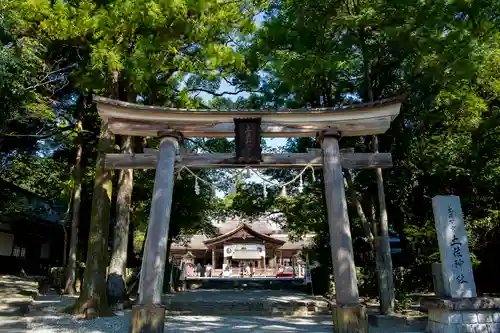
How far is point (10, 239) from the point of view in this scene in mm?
21141

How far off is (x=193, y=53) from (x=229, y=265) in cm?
2380

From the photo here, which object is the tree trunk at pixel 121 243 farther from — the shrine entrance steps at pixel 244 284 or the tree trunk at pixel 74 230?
the shrine entrance steps at pixel 244 284

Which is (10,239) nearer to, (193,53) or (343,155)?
(193,53)

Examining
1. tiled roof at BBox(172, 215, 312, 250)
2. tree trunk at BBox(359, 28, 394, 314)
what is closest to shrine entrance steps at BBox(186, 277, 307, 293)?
tiled roof at BBox(172, 215, 312, 250)

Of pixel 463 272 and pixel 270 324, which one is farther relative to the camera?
pixel 270 324

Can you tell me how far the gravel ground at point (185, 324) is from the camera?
25.3 feet

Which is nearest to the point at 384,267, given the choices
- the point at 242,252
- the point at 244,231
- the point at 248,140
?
the point at 248,140

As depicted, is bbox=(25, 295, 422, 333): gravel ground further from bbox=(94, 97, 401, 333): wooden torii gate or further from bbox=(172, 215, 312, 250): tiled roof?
bbox=(172, 215, 312, 250): tiled roof

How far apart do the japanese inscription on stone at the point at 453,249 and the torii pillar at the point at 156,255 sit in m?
5.40

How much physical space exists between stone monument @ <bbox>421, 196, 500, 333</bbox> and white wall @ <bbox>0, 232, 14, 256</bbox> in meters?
21.8

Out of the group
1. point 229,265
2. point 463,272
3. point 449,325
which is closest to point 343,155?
point 463,272

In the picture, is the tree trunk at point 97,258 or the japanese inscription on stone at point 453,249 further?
the tree trunk at point 97,258

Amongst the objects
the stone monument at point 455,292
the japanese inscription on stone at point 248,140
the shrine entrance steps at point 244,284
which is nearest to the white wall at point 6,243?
the shrine entrance steps at point 244,284

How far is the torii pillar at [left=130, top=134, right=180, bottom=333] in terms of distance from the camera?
6297 mm
